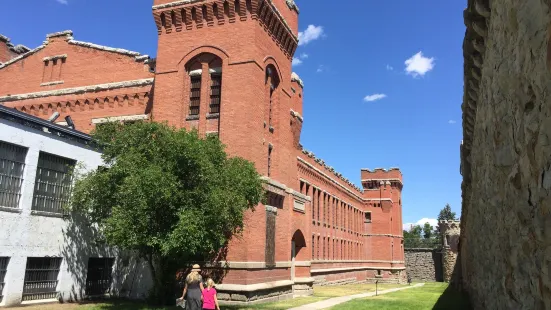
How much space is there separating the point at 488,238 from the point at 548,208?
6409mm

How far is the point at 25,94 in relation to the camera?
28.5 metres

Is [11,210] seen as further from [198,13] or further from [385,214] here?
[385,214]

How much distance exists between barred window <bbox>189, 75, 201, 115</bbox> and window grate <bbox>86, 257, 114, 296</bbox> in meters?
8.08

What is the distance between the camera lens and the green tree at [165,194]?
14.7m

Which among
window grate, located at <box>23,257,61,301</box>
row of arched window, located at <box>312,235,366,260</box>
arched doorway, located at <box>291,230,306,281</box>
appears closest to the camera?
window grate, located at <box>23,257,61,301</box>

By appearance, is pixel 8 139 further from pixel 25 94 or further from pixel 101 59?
pixel 25 94

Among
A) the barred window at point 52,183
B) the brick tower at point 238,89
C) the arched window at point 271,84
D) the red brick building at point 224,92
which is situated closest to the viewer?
the barred window at point 52,183

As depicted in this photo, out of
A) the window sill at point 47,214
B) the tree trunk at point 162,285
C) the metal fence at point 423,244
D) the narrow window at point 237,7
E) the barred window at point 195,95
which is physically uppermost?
the narrow window at point 237,7

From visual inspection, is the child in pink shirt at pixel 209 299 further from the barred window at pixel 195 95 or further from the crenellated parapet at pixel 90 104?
the crenellated parapet at pixel 90 104

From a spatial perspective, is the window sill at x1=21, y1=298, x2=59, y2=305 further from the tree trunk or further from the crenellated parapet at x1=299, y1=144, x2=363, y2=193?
the crenellated parapet at x1=299, y1=144, x2=363, y2=193

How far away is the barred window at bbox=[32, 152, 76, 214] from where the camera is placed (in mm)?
16781

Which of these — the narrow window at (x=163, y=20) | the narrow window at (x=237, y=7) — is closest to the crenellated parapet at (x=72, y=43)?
the narrow window at (x=163, y=20)

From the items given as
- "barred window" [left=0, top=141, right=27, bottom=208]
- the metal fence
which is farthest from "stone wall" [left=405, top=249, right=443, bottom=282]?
"barred window" [left=0, top=141, right=27, bottom=208]

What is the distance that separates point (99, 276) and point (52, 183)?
500cm
